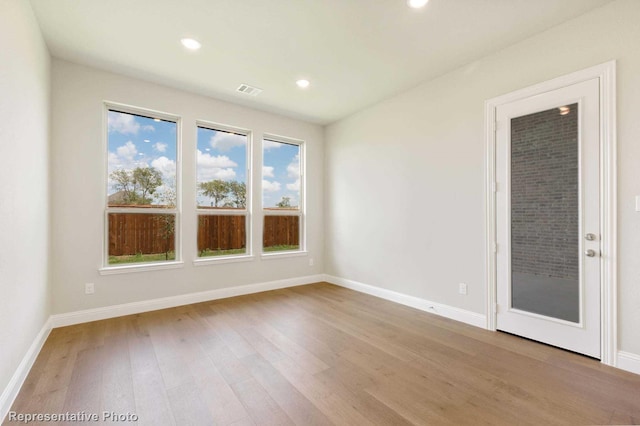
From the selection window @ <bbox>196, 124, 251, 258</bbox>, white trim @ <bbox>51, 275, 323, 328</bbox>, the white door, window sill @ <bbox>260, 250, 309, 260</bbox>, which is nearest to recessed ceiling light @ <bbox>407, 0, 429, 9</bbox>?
the white door

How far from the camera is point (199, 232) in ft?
13.9

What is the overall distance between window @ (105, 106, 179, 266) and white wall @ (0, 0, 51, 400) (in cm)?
69

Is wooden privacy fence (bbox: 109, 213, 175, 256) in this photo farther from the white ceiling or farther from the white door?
the white door

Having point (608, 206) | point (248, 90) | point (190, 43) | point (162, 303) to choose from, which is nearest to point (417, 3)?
point (190, 43)

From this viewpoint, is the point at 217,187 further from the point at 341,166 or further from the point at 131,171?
the point at 341,166

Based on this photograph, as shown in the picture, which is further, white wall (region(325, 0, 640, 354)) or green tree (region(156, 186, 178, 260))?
green tree (region(156, 186, 178, 260))

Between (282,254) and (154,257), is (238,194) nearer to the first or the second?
(282,254)

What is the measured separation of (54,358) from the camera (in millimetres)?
2486

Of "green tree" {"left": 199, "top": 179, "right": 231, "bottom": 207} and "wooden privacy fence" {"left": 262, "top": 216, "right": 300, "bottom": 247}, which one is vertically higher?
"green tree" {"left": 199, "top": 179, "right": 231, "bottom": 207}

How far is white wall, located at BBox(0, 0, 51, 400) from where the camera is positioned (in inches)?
73.1

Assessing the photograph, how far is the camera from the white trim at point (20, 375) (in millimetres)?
1785

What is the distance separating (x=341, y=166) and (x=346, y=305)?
7.89 ft

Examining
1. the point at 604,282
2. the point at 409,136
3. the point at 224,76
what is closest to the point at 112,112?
the point at 224,76

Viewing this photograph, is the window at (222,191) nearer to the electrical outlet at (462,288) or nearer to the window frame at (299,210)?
the window frame at (299,210)
